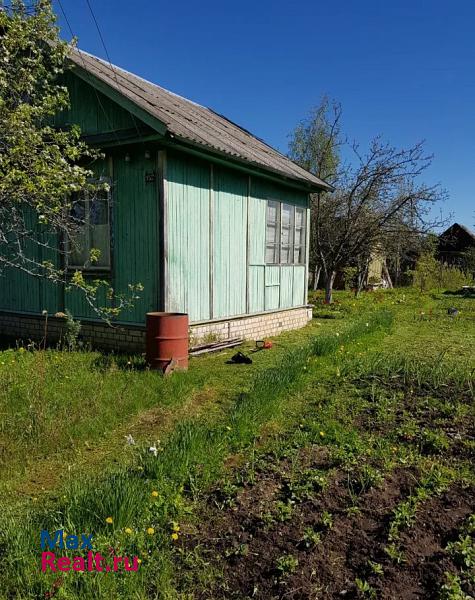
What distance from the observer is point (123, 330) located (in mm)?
7617

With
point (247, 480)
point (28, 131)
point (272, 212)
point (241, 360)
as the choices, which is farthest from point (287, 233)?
point (247, 480)

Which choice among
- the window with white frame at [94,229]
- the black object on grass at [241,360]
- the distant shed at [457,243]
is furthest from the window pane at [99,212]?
the distant shed at [457,243]

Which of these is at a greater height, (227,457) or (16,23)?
(16,23)

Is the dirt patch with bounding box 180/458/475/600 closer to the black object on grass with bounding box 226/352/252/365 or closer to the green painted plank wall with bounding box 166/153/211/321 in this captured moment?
the black object on grass with bounding box 226/352/252/365

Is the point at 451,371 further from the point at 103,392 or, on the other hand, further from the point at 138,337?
the point at 138,337

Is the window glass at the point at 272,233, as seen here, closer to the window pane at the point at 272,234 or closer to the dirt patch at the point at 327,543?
the window pane at the point at 272,234

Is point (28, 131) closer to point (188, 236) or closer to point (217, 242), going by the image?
point (188, 236)

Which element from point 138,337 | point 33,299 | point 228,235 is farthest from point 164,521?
point 33,299

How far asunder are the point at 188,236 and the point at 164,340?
212 centimetres

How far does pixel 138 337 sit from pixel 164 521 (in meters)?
5.00

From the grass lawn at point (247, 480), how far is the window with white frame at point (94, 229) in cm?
231

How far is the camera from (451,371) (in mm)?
5340

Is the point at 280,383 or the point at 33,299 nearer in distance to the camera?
the point at 280,383

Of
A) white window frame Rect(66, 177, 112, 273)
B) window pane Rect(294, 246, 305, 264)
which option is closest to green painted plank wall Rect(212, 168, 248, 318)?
white window frame Rect(66, 177, 112, 273)
